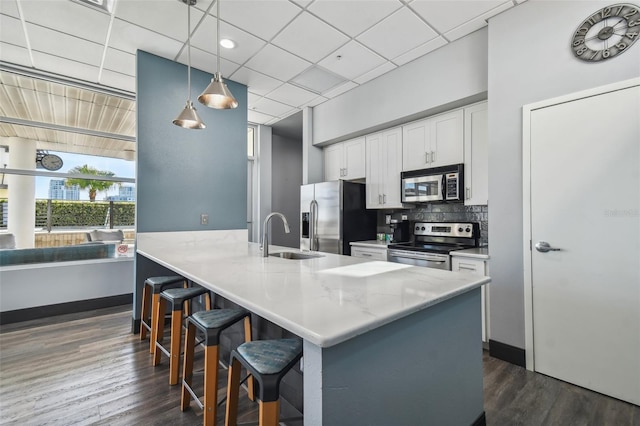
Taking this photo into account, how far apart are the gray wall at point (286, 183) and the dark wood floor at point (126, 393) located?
12.4ft

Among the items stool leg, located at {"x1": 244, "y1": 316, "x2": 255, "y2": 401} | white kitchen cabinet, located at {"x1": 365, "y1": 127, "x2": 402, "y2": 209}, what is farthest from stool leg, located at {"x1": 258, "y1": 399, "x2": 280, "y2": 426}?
white kitchen cabinet, located at {"x1": 365, "y1": 127, "x2": 402, "y2": 209}

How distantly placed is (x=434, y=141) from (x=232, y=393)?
10.3 feet

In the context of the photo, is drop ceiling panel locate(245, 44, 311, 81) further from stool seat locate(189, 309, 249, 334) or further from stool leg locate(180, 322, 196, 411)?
stool leg locate(180, 322, 196, 411)

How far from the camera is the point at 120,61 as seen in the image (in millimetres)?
3322

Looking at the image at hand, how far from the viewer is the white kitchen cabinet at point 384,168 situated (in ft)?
12.4

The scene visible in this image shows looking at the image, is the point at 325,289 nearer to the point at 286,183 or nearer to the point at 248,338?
the point at 248,338

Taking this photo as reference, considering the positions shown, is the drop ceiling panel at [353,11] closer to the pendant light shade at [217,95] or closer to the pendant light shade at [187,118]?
the pendant light shade at [217,95]

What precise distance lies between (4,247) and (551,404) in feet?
18.2

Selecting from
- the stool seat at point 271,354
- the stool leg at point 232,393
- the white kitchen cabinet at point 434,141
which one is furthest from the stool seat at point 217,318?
the white kitchen cabinet at point 434,141

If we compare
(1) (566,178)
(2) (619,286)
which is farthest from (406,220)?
(2) (619,286)

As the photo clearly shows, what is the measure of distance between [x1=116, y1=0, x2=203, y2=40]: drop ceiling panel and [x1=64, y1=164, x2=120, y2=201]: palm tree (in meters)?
2.17

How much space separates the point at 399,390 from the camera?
111 centimetres

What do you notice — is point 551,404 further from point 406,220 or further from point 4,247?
point 4,247

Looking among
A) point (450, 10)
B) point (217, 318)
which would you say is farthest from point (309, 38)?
point (217, 318)
